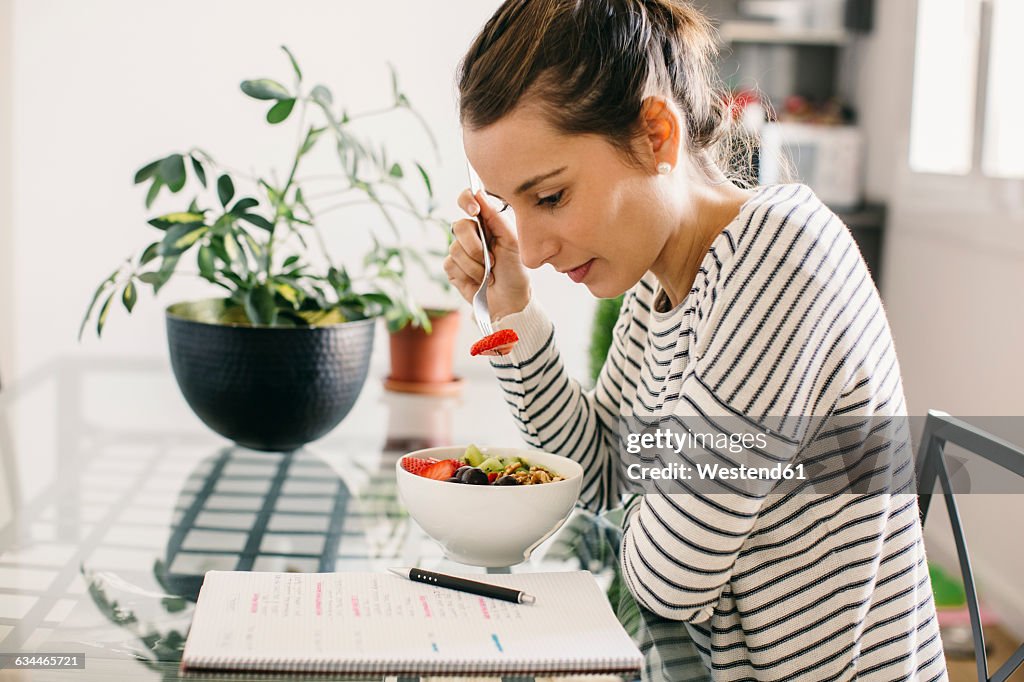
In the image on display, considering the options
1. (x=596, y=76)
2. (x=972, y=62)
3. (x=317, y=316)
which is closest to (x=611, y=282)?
(x=596, y=76)

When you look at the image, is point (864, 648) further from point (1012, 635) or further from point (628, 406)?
point (1012, 635)

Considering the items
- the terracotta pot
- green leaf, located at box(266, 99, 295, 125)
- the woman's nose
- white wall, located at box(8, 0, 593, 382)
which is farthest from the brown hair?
white wall, located at box(8, 0, 593, 382)

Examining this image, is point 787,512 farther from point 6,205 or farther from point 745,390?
point 6,205

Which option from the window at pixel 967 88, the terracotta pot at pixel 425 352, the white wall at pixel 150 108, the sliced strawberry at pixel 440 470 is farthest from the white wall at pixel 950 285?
the sliced strawberry at pixel 440 470

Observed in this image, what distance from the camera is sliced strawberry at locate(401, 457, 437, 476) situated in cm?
100

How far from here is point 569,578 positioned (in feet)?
2.96

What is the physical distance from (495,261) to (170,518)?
0.47 m

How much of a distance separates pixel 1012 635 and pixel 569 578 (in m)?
2.11

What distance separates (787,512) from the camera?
95 centimetres

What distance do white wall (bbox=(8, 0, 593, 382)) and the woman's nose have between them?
1339mm

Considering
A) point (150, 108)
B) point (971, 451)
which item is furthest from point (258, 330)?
point (150, 108)

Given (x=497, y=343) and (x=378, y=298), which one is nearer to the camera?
(x=497, y=343)

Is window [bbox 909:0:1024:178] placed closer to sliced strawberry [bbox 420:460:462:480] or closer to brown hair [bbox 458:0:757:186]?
brown hair [bbox 458:0:757:186]

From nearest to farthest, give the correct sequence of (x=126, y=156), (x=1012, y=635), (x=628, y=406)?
(x=628, y=406) < (x=126, y=156) < (x=1012, y=635)
